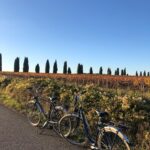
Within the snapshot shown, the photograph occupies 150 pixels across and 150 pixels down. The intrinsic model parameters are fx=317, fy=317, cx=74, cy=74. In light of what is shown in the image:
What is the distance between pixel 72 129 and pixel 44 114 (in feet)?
5.33

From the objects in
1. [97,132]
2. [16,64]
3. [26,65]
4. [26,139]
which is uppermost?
[16,64]

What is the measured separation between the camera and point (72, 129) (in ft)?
28.3

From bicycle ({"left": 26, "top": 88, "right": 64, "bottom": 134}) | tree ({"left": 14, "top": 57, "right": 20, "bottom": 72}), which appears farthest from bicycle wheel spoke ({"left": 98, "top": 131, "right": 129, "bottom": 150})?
tree ({"left": 14, "top": 57, "right": 20, "bottom": 72})

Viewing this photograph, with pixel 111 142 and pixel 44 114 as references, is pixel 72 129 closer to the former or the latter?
pixel 44 114

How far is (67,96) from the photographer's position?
466 inches

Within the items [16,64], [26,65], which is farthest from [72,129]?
[16,64]

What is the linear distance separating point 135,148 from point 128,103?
1374 mm

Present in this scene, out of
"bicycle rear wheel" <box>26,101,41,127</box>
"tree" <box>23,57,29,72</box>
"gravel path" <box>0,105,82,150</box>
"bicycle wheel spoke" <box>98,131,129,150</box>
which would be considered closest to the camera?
"bicycle wheel spoke" <box>98,131,129,150</box>

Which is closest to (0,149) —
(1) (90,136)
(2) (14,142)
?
(2) (14,142)

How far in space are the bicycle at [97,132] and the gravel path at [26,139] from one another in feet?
1.07

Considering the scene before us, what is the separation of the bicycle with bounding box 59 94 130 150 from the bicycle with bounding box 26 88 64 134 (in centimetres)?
64

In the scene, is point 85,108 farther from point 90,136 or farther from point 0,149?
point 0,149

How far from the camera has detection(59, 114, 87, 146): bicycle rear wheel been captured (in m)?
8.45

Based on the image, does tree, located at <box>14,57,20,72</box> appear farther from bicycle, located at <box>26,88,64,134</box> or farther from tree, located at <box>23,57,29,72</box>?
bicycle, located at <box>26,88,64,134</box>
